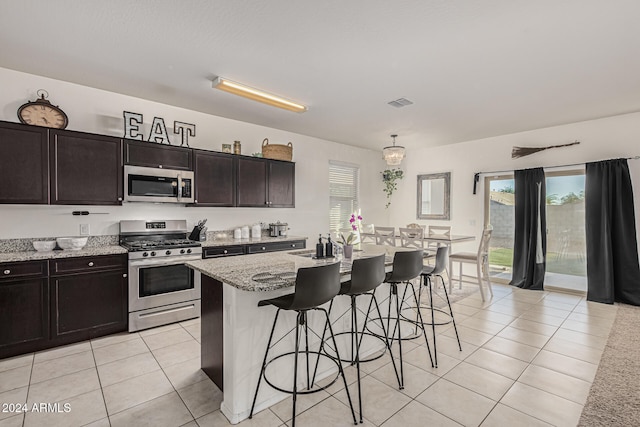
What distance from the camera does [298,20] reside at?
2264 millimetres

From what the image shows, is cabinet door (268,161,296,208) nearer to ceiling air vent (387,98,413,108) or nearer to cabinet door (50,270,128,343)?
ceiling air vent (387,98,413,108)

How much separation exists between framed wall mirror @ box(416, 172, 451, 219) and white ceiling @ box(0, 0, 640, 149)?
237 cm

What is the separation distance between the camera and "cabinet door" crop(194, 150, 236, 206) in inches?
161

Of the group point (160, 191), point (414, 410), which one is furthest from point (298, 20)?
point (414, 410)

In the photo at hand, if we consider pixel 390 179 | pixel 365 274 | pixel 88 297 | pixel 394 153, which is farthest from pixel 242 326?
pixel 390 179

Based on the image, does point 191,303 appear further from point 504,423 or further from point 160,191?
point 504,423

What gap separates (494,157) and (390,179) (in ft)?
7.27

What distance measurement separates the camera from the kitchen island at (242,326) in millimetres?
1938

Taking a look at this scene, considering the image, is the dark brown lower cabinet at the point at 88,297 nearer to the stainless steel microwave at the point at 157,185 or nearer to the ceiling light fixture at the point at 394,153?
the stainless steel microwave at the point at 157,185

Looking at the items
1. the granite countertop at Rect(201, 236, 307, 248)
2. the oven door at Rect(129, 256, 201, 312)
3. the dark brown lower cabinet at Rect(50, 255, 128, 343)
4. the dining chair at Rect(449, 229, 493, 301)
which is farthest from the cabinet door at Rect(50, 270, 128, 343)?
the dining chair at Rect(449, 229, 493, 301)

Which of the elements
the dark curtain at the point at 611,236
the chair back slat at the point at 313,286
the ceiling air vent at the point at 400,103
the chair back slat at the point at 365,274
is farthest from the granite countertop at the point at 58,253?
the dark curtain at the point at 611,236

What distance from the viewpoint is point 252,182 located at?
462 cm

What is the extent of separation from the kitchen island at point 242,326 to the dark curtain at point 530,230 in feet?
14.2

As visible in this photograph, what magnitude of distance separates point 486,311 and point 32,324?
16.5 feet
